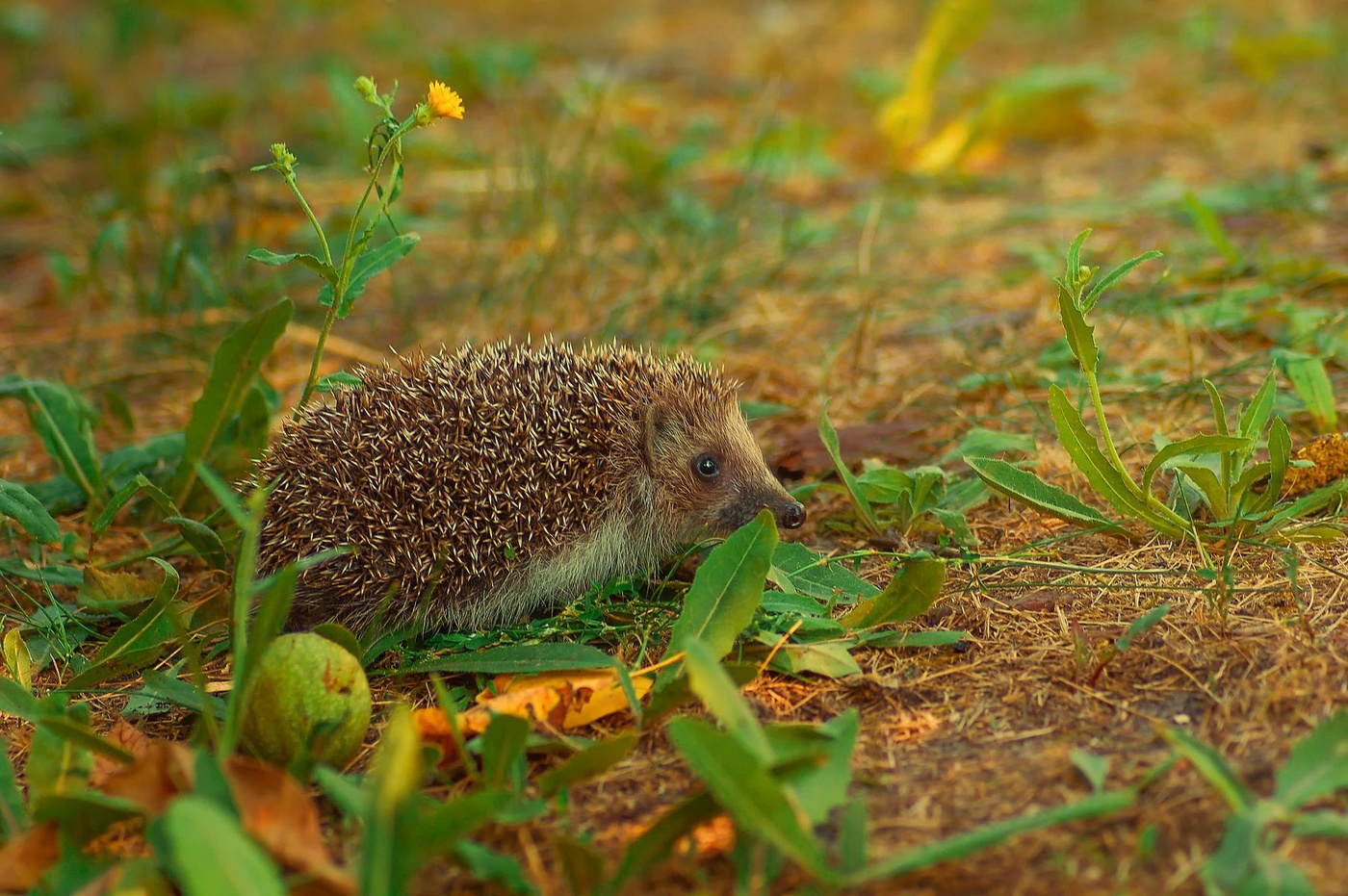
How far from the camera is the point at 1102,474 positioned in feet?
11.8

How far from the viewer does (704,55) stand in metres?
11.5

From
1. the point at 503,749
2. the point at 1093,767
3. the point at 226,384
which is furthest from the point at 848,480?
the point at 226,384

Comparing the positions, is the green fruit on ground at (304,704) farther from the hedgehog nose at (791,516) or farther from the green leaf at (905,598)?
the hedgehog nose at (791,516)

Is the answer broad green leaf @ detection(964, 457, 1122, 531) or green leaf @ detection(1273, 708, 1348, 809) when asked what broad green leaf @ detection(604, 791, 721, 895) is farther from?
broad green leaf @ detection(964, 457, 1122, 531)

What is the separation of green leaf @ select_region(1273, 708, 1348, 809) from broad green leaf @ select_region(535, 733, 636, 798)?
1.34 metres

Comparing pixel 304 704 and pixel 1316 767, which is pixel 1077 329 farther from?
pixel 304 704

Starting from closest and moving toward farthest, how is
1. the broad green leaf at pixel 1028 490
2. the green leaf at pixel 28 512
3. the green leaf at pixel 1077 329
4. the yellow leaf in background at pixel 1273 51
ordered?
the green leaf at pixel 1077 329 < the broad green leaf at pixel 1028 490 < the green leaf at pixel 28 512 < the yellow leaf in background at pixel 1273 51

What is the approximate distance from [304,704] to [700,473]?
69.8 inches

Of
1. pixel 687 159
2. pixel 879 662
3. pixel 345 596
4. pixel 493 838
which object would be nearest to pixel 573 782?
pixel 493 838

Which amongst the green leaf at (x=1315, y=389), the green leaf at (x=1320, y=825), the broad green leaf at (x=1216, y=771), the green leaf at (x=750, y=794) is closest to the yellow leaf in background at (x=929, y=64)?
the green leaf at (x=1315, y=389)

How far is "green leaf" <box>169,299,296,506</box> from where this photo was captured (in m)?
3.91

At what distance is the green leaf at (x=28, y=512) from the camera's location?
152 inches

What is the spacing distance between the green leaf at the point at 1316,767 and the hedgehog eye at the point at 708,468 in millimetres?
2185

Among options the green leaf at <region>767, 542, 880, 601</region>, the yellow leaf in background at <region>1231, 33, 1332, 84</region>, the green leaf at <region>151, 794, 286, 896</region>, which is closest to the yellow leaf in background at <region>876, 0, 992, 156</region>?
the yellow leaf in background at <region>1231, 33, 1332, 84</region>
